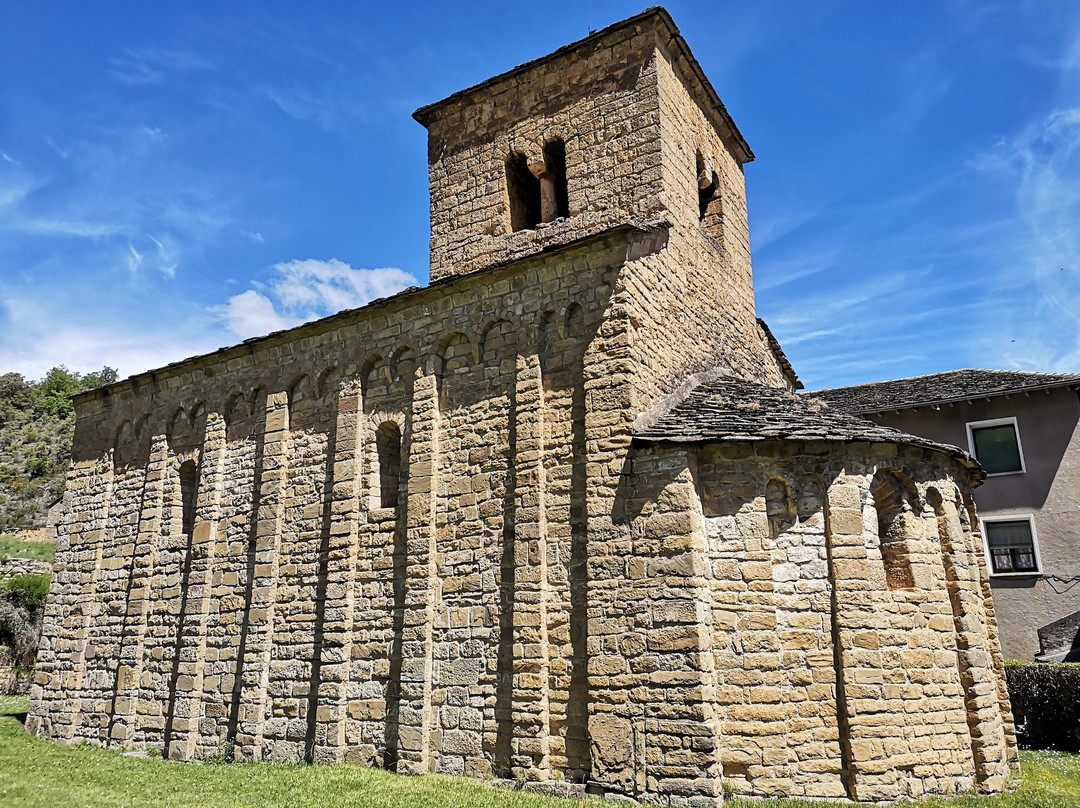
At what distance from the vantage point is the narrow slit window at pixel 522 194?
11969 millimetres

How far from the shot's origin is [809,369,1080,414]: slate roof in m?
17.0

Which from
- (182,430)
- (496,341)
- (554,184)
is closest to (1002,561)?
(554,184)

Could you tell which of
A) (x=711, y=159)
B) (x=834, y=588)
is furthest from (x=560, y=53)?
(x=834, y=588)

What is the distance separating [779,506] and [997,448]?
12446 millimetres

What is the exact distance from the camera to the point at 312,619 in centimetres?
1048

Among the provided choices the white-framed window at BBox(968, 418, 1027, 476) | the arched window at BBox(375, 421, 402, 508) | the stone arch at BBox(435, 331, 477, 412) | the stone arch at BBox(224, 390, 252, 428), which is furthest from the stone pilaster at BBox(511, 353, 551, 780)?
the white-framed window at BBox(968, 418, 1027, 476)

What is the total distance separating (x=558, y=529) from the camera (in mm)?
8617

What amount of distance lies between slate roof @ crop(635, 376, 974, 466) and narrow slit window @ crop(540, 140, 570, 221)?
150 inches

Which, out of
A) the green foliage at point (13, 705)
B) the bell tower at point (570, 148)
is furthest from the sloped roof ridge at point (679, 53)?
the green foliage at point (13, 705)

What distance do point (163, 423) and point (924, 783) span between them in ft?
41.8

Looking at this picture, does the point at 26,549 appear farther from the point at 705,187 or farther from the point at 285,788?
the point at 705,187

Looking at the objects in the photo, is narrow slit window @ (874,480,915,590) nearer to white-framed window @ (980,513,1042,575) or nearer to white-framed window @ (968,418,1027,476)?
white-framed window @ (980,513,1042,575)

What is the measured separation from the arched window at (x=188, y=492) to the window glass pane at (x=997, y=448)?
16.8 metres

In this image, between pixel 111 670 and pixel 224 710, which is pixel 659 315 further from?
pixel 111 670
